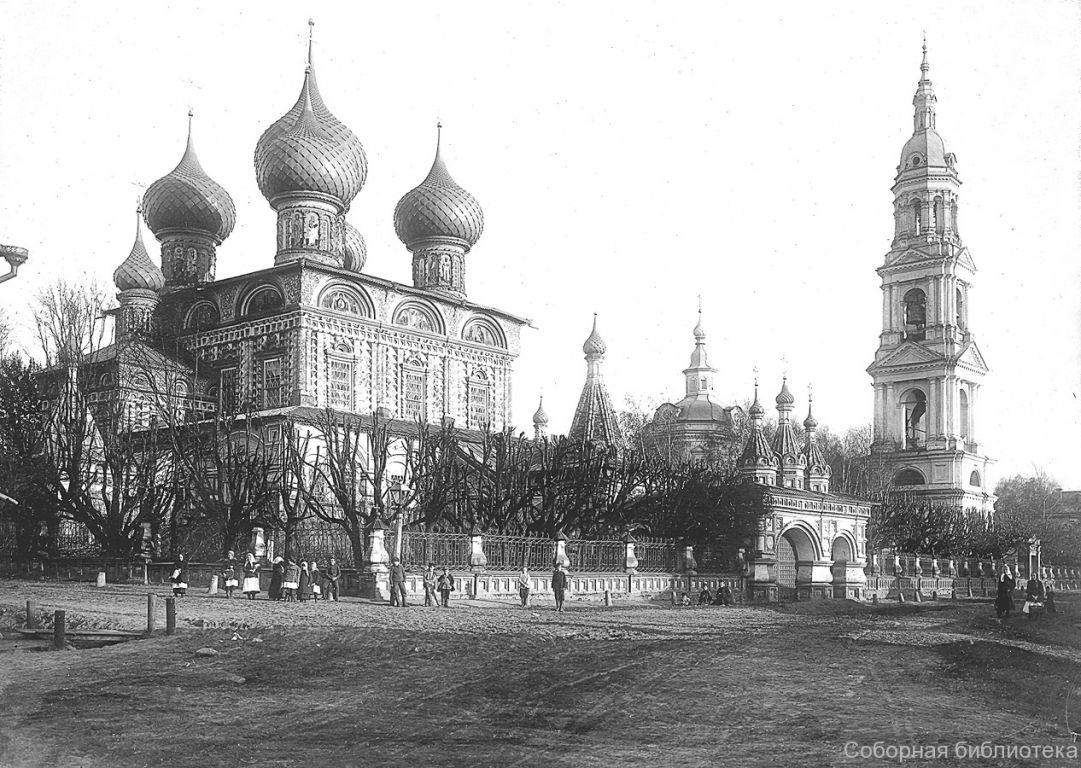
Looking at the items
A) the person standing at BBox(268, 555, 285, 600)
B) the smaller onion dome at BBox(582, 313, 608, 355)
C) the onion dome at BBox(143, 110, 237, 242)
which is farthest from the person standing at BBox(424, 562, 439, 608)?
the smaller onion dome at BBox(582, 313, 608, 355)

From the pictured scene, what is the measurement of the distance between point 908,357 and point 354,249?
1104 inches

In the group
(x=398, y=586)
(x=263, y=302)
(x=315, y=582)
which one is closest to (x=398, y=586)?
(x=398, y=586)

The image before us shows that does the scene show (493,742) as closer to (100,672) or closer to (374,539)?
(100,672)

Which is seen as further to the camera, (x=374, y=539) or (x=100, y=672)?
(x=374, y=539)

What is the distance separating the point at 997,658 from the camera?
14289 millimetres

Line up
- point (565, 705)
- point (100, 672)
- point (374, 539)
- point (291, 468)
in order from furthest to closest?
point (291, 468), point (374, 539), point (100, 672), point (565, 705)

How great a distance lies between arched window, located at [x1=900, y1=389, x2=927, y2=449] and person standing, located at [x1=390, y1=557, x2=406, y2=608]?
4073 centimetres

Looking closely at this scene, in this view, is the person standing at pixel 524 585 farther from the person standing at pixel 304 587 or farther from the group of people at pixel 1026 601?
the group of people at pixel 1026 601

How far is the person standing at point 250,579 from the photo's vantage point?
71.3ft

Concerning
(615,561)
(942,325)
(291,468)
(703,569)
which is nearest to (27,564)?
(291,468)

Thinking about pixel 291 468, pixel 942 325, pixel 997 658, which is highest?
Answer: pixel 942 325

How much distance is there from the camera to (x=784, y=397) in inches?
1954

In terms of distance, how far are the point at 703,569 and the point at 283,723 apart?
941 inches

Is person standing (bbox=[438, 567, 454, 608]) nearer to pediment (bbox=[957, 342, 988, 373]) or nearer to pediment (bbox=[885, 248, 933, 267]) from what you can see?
pediment (bbox=[957, 342, 988, 373])
